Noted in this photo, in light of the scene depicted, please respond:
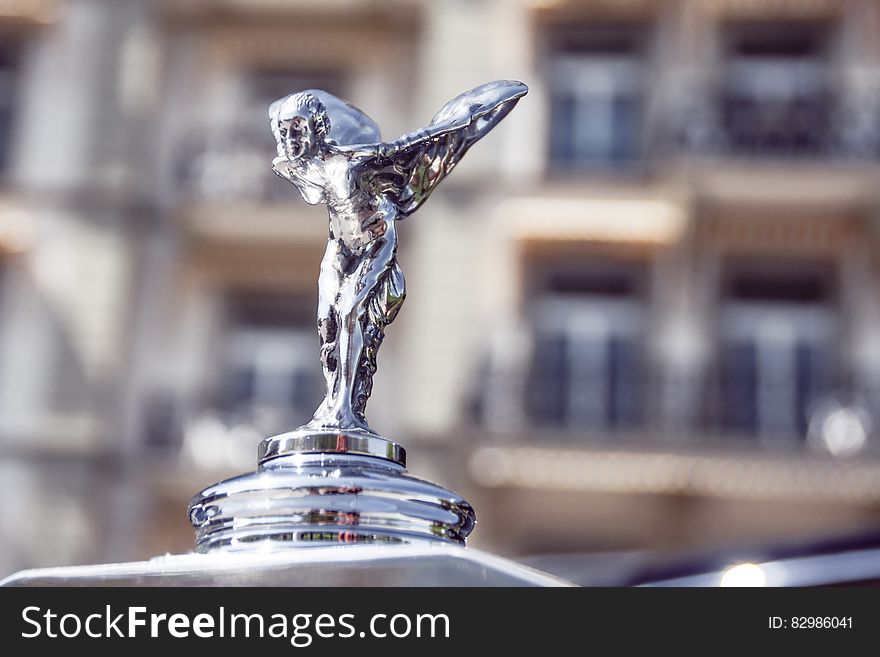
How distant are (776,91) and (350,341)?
10.9m

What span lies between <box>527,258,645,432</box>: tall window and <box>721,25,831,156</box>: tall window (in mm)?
1600

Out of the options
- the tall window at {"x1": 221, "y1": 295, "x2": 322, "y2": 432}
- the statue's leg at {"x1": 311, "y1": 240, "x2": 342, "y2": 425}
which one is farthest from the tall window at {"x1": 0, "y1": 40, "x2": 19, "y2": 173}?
the statue's leg at {"x1": 311, "y1": 240, "x2": 342, "y2": 425}

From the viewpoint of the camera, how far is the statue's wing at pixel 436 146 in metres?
1.32

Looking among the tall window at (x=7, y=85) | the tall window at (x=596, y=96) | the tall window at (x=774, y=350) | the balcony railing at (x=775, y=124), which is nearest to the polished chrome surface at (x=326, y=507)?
the tall window at (x=774, y=350)

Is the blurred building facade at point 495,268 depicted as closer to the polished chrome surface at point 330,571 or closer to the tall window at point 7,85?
the tall window at point 7,85

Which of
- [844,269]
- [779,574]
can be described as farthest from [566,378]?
[779,574]

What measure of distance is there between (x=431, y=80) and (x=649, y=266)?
256 cm

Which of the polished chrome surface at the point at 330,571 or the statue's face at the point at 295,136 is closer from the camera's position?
the polished chrome surface at the point at 330,571

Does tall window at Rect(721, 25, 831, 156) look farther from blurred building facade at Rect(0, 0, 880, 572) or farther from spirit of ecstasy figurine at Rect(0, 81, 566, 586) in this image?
spirit of ecstasy figurine at Rect(0, 81, 566, 586)

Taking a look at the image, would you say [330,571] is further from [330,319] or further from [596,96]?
[596,96]

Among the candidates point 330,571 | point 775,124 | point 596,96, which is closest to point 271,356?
point 596,96

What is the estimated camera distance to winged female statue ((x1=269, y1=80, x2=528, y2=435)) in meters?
1.29

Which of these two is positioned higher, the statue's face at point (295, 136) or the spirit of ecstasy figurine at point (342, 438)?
the statue's face at point (295, 136)

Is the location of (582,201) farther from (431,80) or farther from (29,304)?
(29,304)
